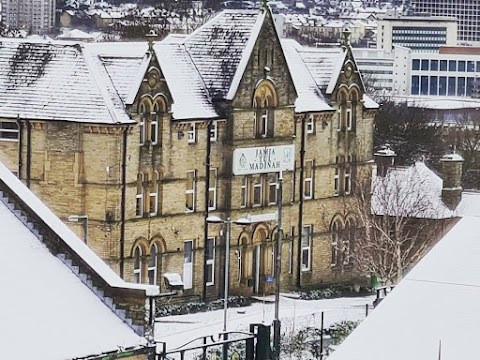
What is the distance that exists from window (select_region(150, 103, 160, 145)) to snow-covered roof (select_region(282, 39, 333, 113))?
834 cm

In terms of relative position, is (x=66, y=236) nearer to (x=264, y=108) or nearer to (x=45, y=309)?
(x=45, y=309)

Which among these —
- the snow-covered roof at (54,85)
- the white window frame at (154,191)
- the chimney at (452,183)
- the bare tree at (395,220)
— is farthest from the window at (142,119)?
the chimney at (452,183)

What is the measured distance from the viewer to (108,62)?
7081 centimetres

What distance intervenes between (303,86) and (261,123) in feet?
14.9

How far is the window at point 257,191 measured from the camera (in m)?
75.9

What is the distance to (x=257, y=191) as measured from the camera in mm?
76000

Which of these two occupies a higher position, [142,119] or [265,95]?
[265,95]

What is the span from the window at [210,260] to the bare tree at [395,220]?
557 centimetres

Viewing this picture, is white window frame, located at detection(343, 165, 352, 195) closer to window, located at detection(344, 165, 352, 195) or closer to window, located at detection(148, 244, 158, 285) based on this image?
window, located at detection(344, 165, 352, 195)

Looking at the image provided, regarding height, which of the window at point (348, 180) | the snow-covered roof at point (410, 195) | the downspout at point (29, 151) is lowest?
the snow-covered roof at point (410, 195)

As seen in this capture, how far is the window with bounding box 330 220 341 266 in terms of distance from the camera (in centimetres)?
7950

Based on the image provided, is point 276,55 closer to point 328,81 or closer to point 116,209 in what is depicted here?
point 328,81

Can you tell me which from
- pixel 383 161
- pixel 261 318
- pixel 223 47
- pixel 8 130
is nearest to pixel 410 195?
pixel 383 161

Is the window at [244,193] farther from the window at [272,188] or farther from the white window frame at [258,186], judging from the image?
the window at [272,188]
